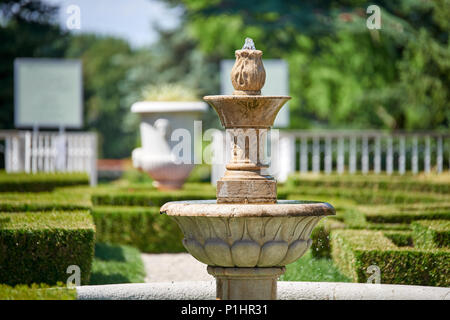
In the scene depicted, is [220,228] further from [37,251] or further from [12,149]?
[12,149]

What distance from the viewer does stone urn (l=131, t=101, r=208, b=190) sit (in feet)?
42.1

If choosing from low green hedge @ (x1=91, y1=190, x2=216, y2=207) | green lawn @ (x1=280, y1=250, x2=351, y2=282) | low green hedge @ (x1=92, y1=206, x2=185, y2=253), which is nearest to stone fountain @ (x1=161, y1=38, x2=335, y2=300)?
green lawn @ (x1=280, y1=250, x2=351, y2=282)

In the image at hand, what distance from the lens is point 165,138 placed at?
12.9 meters

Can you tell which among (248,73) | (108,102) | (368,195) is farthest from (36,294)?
(108,102)

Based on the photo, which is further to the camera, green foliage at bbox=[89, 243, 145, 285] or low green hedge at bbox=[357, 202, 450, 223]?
low green hedge at bbox=[357, 202, 450, 223]

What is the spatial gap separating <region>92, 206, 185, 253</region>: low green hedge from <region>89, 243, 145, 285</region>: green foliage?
0.56 feet

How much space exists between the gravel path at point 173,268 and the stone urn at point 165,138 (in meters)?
2.63

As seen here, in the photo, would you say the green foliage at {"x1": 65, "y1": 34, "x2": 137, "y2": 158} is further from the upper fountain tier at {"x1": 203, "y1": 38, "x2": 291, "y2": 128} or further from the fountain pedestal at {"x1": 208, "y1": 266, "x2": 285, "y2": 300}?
the fountain pedestal at {"x1": 208, "y1": 266, "x2": 285, "y2": 300}

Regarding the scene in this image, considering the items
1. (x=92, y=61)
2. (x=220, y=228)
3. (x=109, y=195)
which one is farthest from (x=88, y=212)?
(x=92, y=61)

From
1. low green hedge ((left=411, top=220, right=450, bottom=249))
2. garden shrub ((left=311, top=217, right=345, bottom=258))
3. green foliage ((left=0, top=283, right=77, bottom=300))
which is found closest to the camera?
green foliage ((left=0, top=283, right=77, bottom=300))

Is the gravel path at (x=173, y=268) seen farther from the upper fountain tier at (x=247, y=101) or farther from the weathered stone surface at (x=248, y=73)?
the weathered stone surface at (x=248, y=73)

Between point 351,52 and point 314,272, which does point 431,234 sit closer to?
point 314,272

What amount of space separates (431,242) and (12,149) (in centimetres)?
1186
